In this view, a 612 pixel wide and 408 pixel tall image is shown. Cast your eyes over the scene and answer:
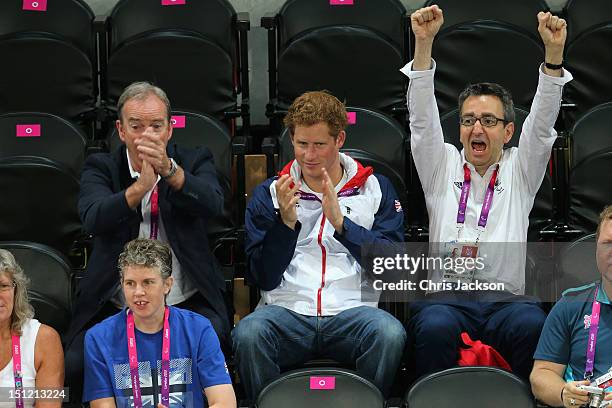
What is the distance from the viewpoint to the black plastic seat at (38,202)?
14.2 ft

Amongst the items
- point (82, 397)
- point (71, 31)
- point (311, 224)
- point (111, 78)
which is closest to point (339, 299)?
Result: point (311, 224)

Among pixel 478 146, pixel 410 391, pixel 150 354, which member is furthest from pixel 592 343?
pixel 150 354

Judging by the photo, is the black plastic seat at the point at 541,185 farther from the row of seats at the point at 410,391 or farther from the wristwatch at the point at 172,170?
the wristwatch at the point at 172,170

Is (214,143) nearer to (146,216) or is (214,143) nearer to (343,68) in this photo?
(146,216)

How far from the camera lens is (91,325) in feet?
12.8

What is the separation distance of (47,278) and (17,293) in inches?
13.1

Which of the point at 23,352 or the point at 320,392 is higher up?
the point at 23,352

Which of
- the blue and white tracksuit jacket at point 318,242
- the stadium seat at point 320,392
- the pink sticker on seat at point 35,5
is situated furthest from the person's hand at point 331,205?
the pink sticker on seat at point 35,5

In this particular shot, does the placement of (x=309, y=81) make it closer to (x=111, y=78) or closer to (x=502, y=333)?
(x=111, y=78)

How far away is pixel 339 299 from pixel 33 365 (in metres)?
1.02

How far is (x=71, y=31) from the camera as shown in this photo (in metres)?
5.11

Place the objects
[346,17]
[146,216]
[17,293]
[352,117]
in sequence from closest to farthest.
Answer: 1. [17,293]
2. [146,216]
3. [352,117]
4. [346,17]

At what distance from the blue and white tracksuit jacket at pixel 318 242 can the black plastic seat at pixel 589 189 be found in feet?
2.52

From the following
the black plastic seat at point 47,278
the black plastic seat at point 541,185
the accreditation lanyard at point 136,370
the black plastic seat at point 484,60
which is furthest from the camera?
the black plastic seat at point 484,60
